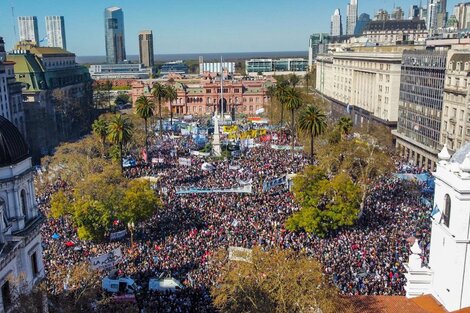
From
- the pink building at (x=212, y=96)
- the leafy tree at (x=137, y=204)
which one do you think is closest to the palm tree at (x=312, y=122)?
the leafy tree at (x=137, y=204)

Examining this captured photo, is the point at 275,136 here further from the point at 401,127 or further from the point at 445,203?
the point at 445,203

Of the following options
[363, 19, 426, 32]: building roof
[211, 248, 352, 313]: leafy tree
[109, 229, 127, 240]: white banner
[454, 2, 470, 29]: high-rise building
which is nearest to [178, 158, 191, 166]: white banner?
[109, 229, 127, 240]: white banner

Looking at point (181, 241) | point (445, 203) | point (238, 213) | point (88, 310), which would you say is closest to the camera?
point (445, 203)

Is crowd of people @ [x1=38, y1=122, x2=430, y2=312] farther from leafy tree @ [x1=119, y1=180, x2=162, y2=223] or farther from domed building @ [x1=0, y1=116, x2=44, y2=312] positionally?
domed building @ [x1=0, y1=116, x2=44, y2=312]

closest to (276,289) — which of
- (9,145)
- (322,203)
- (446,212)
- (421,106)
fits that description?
(446,212)

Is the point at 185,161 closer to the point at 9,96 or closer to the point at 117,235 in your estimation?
the point at 117,235

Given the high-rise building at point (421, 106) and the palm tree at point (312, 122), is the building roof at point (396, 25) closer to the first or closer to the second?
the high-rise building at point (421, 106)

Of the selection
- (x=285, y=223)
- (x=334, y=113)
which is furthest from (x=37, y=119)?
(x=334, y=113)

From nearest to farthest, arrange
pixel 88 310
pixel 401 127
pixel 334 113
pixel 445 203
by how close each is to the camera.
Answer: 1. pixel 445 203
2. pixel 88 310
3. pixel 401 127
4. pixel 334 113
